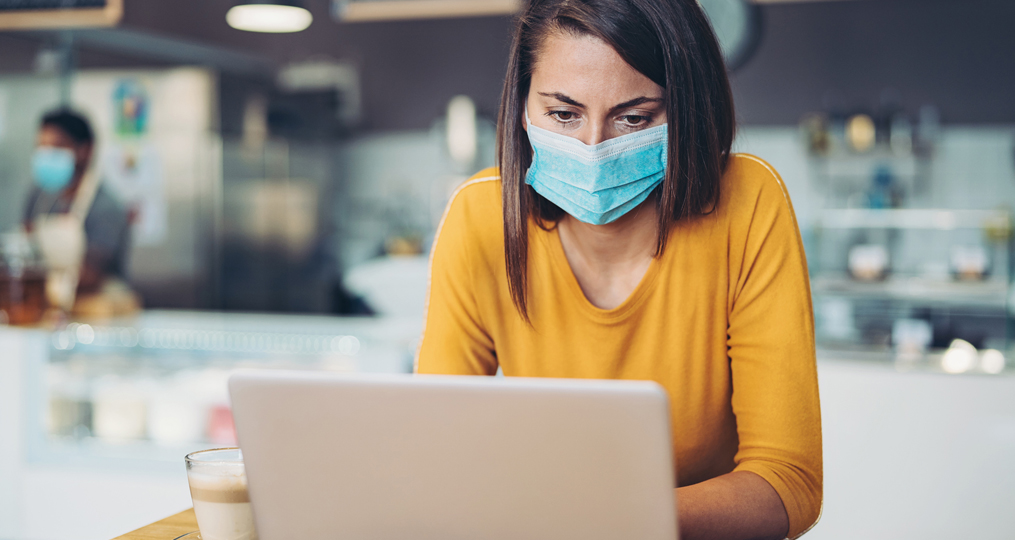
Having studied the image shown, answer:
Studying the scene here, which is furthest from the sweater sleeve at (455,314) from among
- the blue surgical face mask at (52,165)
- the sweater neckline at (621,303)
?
the blue surgical face mask at (52,165)

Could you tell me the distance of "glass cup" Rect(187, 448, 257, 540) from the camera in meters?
0.78

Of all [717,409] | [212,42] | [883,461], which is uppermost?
[212,42]

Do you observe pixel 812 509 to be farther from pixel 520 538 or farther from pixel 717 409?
pixel 520 538

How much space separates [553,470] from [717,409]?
454 mm

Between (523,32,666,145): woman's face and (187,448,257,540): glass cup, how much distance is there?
51 cm

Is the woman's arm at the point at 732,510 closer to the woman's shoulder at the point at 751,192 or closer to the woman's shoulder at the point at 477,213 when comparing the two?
the woman's shoulder at the point at 751,192

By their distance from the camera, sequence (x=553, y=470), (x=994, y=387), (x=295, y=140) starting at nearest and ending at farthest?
(x=553, y=470)
(x=994, y=387)
(x=295, y=140)

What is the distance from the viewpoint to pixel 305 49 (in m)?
4.98

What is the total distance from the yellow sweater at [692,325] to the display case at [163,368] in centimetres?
134

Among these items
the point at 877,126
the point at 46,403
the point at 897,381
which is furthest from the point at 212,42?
the point at 897,381

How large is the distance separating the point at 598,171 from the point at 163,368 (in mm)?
1939

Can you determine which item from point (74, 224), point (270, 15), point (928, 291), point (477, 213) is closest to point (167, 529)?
point (477, 213)

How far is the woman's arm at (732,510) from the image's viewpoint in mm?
776

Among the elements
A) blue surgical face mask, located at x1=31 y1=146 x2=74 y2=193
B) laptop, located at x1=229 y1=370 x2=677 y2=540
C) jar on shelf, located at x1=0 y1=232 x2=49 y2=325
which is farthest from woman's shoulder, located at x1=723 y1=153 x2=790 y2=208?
blue surgical face mask, located at x1=31 y1=146 x2=74 y2=193
